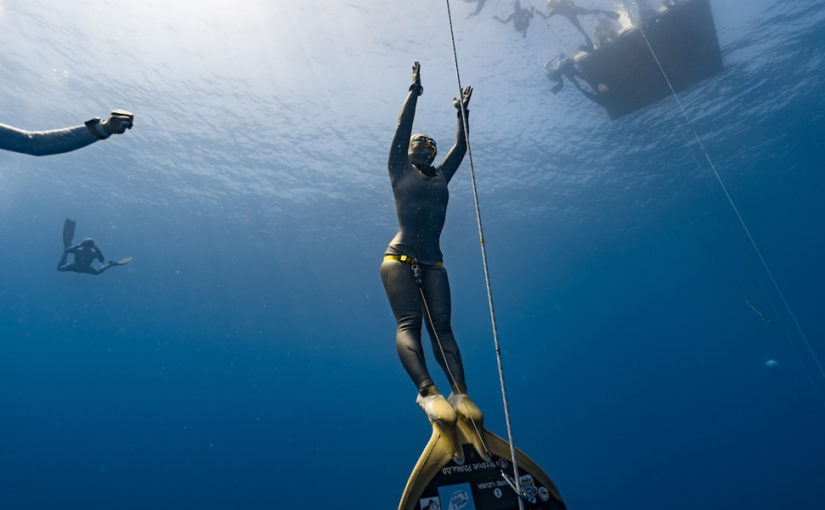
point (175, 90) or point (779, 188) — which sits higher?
point (175, 90)

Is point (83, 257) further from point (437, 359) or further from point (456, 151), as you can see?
point (437, 359)

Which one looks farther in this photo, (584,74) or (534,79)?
(534,79)

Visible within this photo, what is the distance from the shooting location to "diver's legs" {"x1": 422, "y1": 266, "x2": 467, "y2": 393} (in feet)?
8.89

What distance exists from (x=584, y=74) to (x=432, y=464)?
50.0 ft

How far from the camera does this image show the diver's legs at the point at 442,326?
2.71 m

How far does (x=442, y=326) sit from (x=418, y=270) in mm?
468

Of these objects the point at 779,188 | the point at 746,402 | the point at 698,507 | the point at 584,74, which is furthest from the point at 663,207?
the point at 746,402

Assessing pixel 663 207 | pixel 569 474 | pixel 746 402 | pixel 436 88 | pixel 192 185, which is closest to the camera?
pixel 436 88

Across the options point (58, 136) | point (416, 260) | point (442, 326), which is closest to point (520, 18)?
point (416, 260)

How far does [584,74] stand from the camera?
13.7 m

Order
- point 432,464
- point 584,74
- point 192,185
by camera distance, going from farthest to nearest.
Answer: point 192,185, point 584,74, point 432,464

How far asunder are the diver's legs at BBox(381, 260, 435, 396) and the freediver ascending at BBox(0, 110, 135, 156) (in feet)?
6.58

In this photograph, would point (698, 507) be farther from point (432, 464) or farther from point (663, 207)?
point (432, 464)

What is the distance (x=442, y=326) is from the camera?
2879mm
